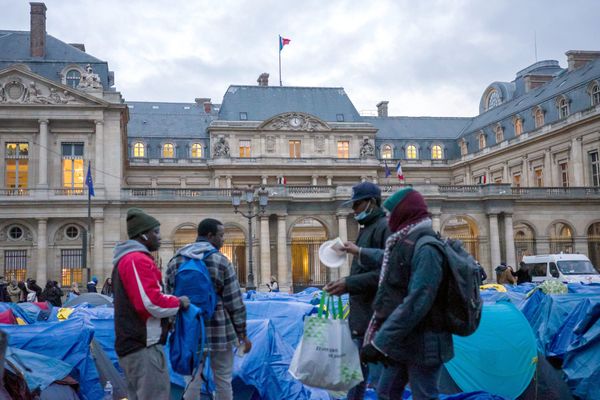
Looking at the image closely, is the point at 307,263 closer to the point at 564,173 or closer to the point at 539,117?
the point at 564,173

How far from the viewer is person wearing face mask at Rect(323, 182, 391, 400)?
575 centimetres

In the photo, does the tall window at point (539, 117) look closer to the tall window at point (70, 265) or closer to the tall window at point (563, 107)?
the tall window at point (563, 107)

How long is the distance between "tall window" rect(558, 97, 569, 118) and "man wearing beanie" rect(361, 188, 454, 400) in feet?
154

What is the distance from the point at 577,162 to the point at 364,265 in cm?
4429

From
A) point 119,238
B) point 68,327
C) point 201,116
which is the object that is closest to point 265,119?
point 201,116

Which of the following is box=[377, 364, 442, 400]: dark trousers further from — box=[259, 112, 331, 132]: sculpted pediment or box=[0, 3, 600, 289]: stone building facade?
box=[259, 112, 331, 132]: sculpted pediment

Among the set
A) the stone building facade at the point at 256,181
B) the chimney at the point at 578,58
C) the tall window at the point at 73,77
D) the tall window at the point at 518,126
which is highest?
the chimney at the point at 578,58

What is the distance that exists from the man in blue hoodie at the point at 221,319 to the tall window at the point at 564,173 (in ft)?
149

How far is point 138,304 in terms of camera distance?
18.9 ft

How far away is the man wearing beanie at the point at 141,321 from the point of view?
5.78m

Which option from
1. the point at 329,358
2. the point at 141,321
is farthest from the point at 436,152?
the point at 329,358

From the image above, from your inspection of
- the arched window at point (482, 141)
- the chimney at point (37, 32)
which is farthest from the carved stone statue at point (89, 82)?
the arched window at point (482, 141)

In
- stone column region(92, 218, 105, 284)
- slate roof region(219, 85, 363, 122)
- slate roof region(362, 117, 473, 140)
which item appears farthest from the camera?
slate roof region(362, 117, 473, 140)

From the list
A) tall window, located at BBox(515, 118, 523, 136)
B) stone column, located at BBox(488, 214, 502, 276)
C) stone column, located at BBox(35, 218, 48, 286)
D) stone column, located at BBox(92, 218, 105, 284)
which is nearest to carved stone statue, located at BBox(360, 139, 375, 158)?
tall window, located at BBox(515, 118, 523, 136)
